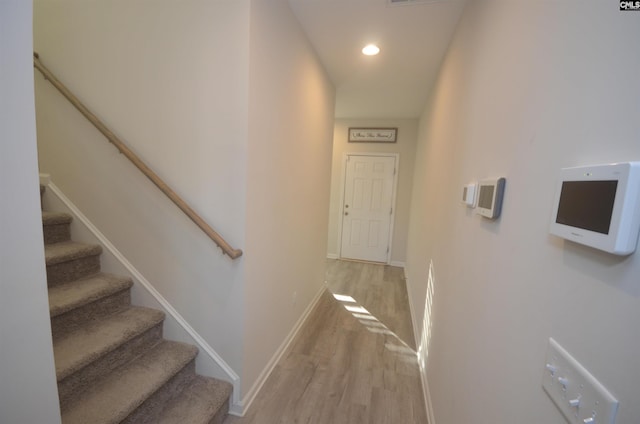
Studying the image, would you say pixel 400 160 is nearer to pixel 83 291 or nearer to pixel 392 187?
pixel 392 187

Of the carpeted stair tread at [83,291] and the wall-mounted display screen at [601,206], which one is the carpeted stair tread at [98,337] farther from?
the wall-mounted display screen at [601,206]

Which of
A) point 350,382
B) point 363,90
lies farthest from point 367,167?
point 350,382

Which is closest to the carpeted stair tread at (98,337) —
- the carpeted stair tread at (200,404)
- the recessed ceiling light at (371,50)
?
the carpeted stair tread at (200,404)

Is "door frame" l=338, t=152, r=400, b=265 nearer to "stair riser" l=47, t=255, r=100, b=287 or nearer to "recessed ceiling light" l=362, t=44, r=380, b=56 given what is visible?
"recessed ceiling light" l=362, t=44, r=380, b=56

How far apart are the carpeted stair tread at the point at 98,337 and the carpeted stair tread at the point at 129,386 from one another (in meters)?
0.16

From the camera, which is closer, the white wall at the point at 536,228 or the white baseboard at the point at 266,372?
the white wall at the point at 536,228

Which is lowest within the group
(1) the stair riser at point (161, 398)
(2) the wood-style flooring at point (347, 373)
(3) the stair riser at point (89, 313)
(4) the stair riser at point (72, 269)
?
(2) the wood-style flooring at point (347, 373)

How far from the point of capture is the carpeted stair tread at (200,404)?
1.41 metres

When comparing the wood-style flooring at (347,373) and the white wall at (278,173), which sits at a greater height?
the white wall at (278,173)

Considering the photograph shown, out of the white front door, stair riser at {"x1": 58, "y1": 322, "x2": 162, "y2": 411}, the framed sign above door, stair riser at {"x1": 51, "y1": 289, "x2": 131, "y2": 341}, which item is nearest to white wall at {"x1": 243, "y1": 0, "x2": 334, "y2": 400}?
stair riser at {"x1": 58, "y1": 322, "x2": 162, "y2": 411}

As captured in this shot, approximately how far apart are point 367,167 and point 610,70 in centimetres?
443

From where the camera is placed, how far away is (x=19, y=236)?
0.61 metres

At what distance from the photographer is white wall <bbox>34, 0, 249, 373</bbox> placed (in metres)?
1.47

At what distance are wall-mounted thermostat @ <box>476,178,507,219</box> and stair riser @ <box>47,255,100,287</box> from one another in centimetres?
228
